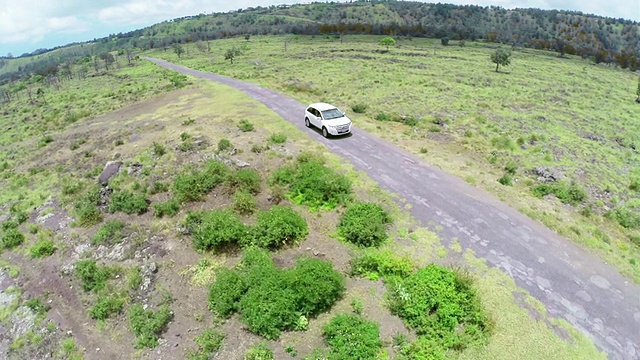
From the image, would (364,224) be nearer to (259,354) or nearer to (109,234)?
(259,354)

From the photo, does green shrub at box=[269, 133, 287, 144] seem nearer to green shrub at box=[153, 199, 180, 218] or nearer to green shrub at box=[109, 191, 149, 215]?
green shrub at box=[153, 199, 180, 218]

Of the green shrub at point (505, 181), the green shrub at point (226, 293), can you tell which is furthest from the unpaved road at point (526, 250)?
the green shrub at point (226, 293)

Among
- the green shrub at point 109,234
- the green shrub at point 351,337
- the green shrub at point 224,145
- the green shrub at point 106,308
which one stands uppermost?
the green shrub at point 224,145

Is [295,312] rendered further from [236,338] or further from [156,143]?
[156,143]

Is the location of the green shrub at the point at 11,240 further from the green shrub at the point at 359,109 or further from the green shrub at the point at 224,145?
the green shrub at the point at 359,109

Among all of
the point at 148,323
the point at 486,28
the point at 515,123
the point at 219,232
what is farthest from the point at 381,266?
the point at 486,28

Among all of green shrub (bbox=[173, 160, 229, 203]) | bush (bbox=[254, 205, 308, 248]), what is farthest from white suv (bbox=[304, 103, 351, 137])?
bush (bbox=[254, 205, 308, 248])

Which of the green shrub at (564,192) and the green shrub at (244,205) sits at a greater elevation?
the green shrub at (244,205)
